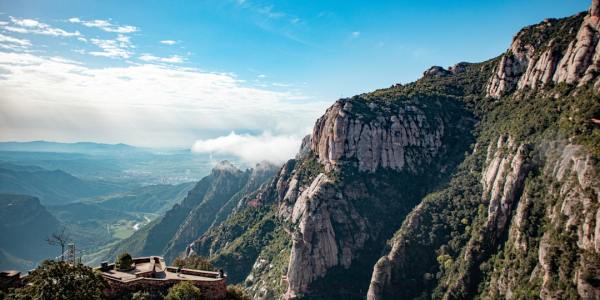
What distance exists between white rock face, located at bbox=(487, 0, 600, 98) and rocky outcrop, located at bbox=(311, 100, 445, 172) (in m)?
25.7

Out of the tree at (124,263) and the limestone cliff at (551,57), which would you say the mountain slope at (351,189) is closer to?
the limestone cliff at (551,57)

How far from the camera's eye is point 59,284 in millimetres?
44125

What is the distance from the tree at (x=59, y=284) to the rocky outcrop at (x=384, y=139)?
330 feet

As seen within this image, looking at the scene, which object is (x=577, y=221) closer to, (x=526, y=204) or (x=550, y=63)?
(x=526, y=204)

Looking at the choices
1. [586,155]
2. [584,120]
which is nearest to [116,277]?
[586,155]

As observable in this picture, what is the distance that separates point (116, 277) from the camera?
57.4m

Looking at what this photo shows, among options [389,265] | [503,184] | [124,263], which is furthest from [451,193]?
[124,263]

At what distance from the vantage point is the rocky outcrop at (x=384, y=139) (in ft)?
461

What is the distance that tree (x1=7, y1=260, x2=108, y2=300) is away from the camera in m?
43.2

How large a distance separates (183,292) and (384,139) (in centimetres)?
10001

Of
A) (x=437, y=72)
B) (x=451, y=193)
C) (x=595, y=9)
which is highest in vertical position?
(x=595, y=9)

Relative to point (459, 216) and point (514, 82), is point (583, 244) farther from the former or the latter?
point (514, 82)

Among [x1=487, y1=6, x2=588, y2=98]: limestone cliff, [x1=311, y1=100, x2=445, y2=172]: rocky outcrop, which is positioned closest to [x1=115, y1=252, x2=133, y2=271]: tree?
[x1=311, y1=100, x2=445, y2=172]: rocky outcrop

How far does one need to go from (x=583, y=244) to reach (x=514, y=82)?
8001cm
